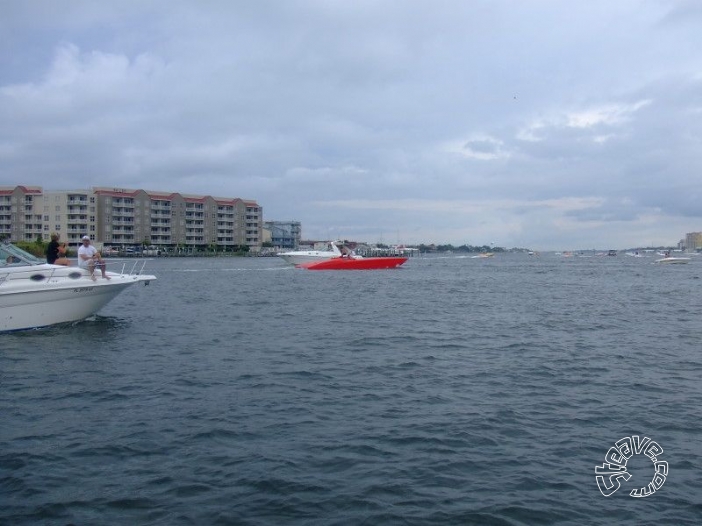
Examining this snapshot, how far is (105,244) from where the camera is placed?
128 meters

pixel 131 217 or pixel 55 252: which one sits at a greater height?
pixel 131 217

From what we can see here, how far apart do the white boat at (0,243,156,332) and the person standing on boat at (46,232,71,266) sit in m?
0.97

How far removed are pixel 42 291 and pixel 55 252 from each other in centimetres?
245

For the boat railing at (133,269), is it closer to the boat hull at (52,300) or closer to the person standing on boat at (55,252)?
the boat hull at (52,300)

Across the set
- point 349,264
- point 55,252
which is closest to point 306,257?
point 349,264

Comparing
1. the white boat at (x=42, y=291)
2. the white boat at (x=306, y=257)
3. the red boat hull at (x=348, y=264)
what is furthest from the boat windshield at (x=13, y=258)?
the white boat at (x=306, y=257)

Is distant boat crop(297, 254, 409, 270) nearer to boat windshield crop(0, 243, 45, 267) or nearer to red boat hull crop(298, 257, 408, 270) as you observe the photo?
red boat hull crop(298, 257, 408, 270)

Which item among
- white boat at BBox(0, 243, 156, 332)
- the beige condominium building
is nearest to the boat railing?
white boat at BBox(0, 243, 156, 332)

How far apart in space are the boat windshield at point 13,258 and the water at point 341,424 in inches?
90.3

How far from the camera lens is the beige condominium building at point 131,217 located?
400 feet

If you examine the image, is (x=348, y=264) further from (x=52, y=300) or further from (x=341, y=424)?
(x=341, y=424)

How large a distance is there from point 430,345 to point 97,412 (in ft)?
33.1

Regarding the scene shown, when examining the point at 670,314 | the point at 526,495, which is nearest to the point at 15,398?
the point at 526,495

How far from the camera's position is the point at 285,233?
7598 inches
